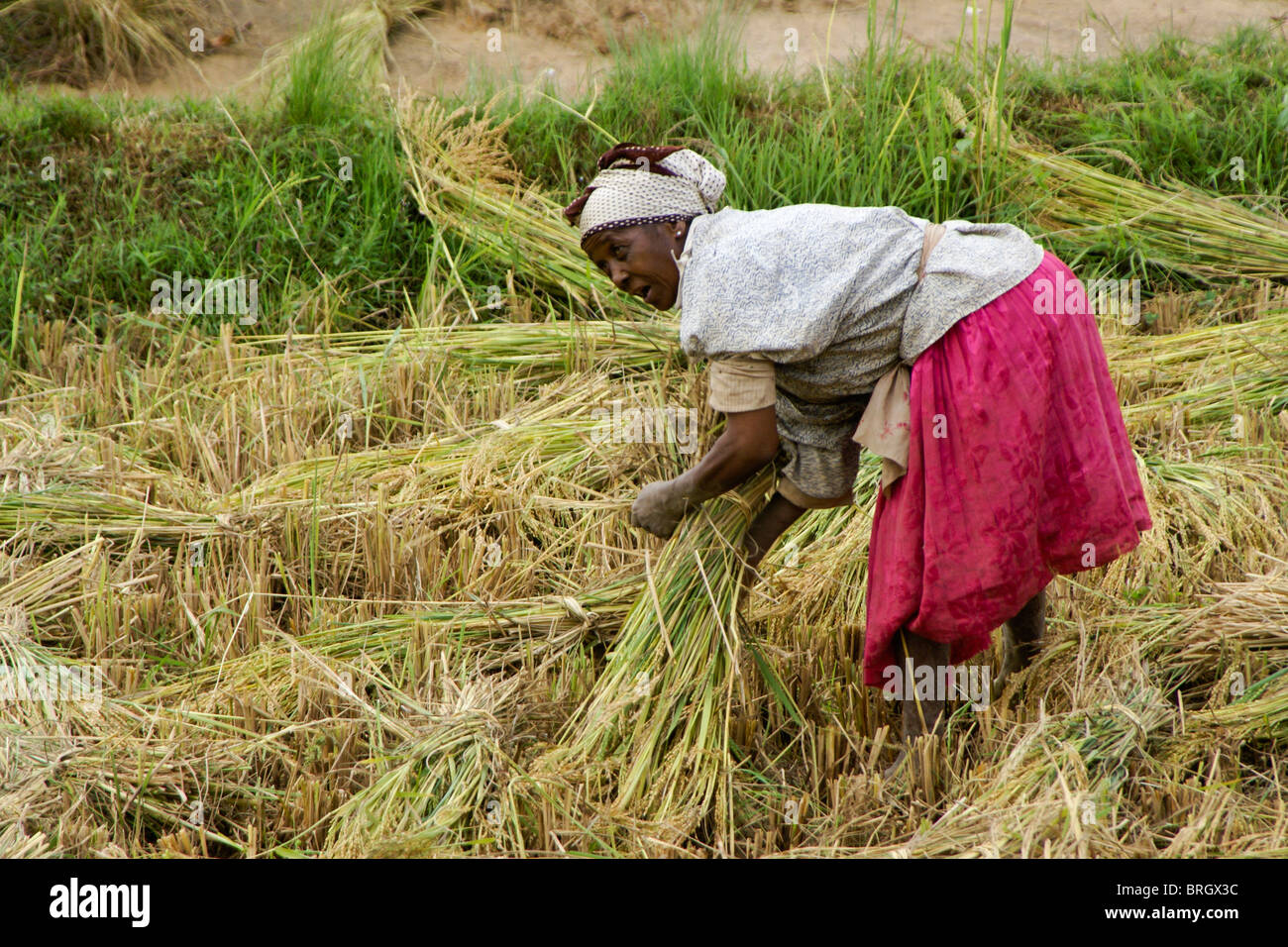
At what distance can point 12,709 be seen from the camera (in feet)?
7.91

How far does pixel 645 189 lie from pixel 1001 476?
0.78 meters

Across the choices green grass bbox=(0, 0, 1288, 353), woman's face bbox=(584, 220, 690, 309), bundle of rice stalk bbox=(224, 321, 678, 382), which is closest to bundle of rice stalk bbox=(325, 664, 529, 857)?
woman's face bbox=(584, 220, 690, 309)

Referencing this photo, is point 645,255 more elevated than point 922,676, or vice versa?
point 645,255

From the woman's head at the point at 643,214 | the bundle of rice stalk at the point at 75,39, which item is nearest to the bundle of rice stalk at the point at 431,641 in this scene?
the woman's head at the point at 643,214

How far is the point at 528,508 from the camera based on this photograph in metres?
3.03

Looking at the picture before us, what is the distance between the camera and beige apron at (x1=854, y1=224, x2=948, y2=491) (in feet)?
6.84

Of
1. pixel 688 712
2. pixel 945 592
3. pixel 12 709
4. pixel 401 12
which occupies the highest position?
pixel 401 12

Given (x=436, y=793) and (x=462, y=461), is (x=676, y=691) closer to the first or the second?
(x=436, y=793)

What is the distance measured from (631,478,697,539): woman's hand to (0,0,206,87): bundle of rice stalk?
4.77 metres

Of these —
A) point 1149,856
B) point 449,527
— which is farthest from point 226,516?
point 1149,856

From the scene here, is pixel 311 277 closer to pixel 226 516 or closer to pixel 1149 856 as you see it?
pixel 226 516

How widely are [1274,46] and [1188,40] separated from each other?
0.36 metres

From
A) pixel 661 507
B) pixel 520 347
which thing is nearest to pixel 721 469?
pixel 661 507
